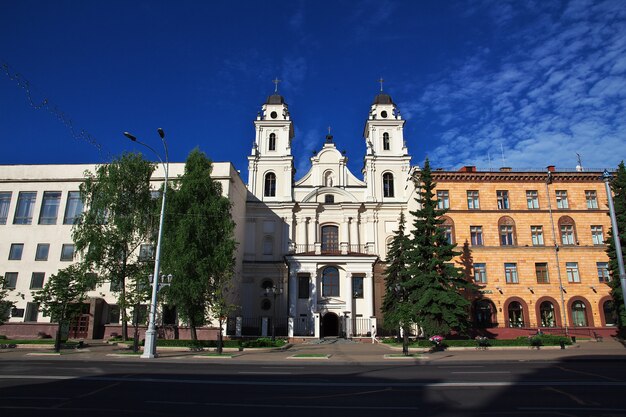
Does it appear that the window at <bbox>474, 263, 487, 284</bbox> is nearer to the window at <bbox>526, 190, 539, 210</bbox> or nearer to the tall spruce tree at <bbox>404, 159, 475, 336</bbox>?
the tall spruce tree at <bbox>404, 159, 475, 336</bbox>

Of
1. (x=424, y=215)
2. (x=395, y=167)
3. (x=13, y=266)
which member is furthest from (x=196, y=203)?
(x=395, y=167)

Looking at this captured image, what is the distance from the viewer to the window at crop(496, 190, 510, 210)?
37750mm

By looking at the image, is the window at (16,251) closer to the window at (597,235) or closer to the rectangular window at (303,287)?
Result: the rectangular window at (303,287)

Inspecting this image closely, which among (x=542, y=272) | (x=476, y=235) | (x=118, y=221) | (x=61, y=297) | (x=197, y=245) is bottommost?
(x=61, y=297)

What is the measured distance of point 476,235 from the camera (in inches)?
1457

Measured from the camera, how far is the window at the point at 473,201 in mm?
37781

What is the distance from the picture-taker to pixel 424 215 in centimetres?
3098

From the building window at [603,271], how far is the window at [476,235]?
10.3 meters

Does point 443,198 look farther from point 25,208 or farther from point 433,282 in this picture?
point 25,208

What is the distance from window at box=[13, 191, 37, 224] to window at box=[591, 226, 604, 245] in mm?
51270

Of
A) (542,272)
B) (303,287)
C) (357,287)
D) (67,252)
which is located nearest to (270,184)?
(303,287)

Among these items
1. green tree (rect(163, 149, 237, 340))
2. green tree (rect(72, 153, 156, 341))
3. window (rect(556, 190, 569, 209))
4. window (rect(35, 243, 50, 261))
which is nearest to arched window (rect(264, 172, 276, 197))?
green tree (rect(72, 153, 156, 341))

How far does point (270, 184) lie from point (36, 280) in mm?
24869

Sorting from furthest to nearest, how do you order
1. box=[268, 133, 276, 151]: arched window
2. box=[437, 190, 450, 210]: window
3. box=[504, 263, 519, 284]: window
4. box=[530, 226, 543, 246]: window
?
box=[268, 133, 276, 151]: arched window, box=[437, 190, 450, 210]: window, box=[530, 226, 543, 246]: window, box=[504, 263, 519, 284]: window
